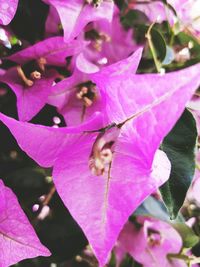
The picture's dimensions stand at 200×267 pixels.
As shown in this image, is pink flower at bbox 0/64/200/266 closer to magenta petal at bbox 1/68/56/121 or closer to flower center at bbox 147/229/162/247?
magenta petal at bbox 1/68/56/121

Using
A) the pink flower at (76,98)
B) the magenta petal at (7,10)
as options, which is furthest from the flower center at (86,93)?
the magenta petal at (7,10)

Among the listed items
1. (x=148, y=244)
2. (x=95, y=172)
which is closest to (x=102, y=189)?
(x=95, y=172)

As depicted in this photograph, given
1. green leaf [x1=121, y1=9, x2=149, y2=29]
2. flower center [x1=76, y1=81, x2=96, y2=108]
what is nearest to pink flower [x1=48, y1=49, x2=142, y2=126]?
flower center [x1=76, y1=81, x2=96, y2=108]

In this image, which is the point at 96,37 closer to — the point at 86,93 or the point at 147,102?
the point at 86,93

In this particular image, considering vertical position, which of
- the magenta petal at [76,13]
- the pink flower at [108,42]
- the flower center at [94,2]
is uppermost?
the flower center at [94,2]

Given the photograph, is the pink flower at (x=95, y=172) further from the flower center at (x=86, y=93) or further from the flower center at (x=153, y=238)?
the flower center at (x=153, y=238)

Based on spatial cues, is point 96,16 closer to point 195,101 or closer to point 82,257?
point 195,101
